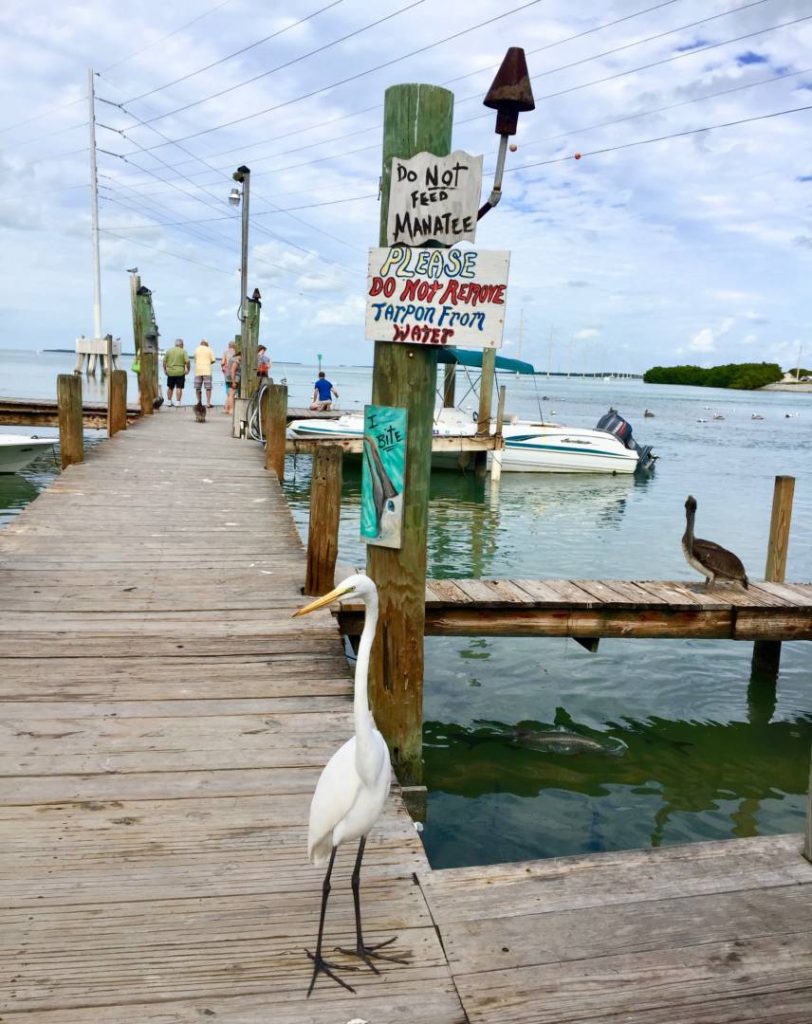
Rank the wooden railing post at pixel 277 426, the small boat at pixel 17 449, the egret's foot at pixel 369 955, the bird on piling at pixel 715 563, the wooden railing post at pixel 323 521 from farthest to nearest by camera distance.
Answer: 1. the small boat at pixel 17 449
2. the wooden railing post at pixel 277 426
3. the bird on piling at pixel 715 563
4. the wooden railing post at pixel 323 521
5. the egret's foot at pixel 369 955

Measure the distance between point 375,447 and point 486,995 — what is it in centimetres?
259

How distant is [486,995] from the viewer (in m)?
2.55

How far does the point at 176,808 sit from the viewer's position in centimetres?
354

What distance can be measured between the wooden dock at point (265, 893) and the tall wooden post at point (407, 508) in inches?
14.0

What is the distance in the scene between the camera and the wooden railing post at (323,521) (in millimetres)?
6449

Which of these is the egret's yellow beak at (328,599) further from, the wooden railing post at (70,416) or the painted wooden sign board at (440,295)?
the wooden railing post at (70,416)

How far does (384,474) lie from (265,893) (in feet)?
6.90

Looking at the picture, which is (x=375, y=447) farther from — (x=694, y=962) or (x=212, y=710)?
(x=694, y=962)

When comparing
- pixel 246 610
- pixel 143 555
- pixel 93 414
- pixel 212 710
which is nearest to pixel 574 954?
pixel 212 710

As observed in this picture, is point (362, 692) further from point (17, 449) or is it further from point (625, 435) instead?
point (625, 435)

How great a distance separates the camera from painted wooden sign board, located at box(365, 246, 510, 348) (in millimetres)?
3973

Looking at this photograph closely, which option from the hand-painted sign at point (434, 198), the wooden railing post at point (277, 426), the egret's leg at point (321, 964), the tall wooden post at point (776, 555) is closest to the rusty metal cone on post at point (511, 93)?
the hand-painted sign at point (434, 198)

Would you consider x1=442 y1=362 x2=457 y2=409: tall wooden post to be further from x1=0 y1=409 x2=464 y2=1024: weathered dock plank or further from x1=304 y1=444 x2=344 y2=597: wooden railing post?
x1=0 y1=409 x2=464 y2=1024: weathered dock plank

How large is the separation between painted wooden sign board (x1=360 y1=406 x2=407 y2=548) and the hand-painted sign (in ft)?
2.91
